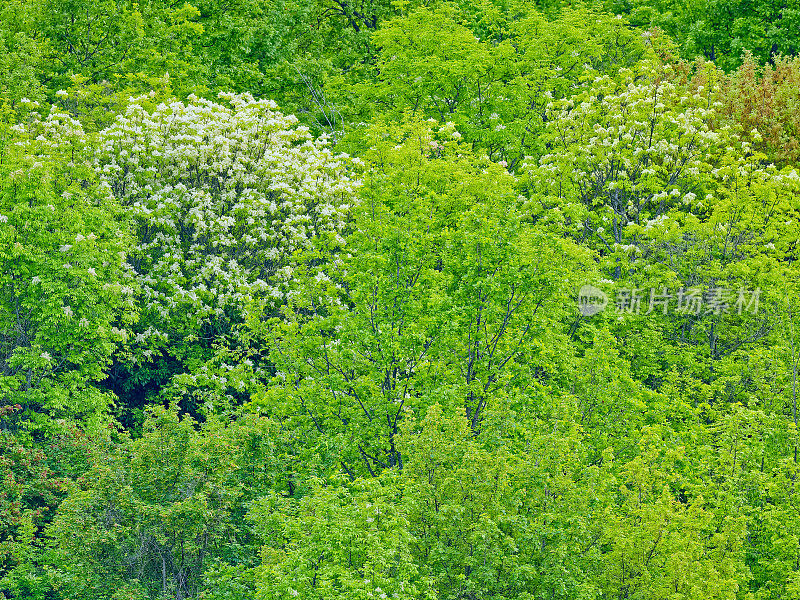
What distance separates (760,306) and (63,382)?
711 inches

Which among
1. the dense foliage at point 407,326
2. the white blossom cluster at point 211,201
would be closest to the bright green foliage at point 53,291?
the dense foliage at point 407,326

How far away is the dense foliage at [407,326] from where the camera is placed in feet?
53.2

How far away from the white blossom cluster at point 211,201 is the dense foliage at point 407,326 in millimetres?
115

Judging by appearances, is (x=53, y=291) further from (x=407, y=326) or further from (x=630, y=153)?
(x=630, y=153)

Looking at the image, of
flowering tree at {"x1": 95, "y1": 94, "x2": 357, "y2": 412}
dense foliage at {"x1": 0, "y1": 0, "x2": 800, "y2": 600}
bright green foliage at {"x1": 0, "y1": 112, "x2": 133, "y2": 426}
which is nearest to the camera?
dense foliage at {"x1": 0, "y1": 0, "x2": 800, "y2": 600}

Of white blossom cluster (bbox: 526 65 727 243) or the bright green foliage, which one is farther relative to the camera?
white blossom cluster (bbox: 526 65 727 243)

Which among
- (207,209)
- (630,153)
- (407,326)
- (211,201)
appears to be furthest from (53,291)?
(630,153)

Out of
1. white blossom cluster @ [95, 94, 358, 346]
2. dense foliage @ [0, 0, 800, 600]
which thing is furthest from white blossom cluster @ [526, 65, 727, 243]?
white blossom cluster @ [95, 94, 358, 346]

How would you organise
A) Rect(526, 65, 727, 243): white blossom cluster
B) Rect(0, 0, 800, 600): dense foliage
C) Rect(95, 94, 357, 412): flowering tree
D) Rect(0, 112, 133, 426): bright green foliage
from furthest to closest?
1. Rect(526, 65, 727, 243): white blossom cluster
2. Rect(95, 94, 357, 412): flowering tree
3. Rect(0, 112, 133, 426): bright green foliage
4. Rect(0, 0, 800, 600): dense foliage

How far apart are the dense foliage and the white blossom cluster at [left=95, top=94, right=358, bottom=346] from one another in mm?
115

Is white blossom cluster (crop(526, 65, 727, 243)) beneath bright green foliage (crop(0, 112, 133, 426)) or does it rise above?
above

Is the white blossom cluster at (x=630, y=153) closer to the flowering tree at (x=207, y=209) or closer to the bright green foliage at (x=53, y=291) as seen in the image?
the flowering tree at (x=207, y=209)

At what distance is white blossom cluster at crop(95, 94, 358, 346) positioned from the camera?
91.8 ft

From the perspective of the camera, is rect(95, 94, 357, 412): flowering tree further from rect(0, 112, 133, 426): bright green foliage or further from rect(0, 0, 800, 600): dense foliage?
rect(0, 112, 133, 426): bright green foliage
